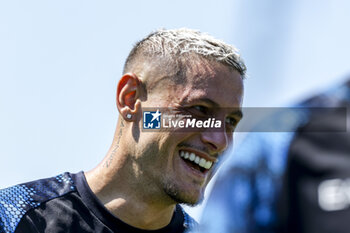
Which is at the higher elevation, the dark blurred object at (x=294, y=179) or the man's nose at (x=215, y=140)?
the man's nose at (x=215, y=140)

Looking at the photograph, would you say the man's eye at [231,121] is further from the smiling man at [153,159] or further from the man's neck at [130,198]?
the man's neck at [130,198]

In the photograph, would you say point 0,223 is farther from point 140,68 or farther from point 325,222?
point 325,222

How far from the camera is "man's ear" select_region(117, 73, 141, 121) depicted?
4.53 metres

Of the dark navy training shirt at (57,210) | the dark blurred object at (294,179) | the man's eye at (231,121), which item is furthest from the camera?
the man's eye at (231,121)

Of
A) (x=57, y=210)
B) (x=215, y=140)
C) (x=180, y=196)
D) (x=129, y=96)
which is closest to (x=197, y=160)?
(x=215, y=140)

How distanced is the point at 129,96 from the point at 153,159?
0.63 metres

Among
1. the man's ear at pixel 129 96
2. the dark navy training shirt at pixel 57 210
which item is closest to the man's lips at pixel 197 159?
the dark navy training shirt at pixel 57 210

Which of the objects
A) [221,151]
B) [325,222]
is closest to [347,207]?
[325,222]

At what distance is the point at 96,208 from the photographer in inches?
159

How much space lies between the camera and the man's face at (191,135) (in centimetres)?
407

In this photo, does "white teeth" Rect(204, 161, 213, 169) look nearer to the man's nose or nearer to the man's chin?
the man's nose

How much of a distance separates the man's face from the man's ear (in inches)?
4.2

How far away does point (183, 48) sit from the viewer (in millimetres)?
4520

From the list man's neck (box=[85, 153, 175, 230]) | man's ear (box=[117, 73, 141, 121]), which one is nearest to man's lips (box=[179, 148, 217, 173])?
man's neck (box=[85, 153, 175, 230])
